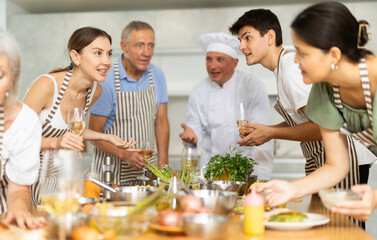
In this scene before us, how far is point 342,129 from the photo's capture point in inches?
80.3

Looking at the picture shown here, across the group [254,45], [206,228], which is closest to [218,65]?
[254,45]

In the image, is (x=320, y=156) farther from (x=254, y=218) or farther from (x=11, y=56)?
(x=11, y=56)

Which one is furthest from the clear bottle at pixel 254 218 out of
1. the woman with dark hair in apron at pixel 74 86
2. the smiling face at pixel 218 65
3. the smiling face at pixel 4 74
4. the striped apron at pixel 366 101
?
the smiling face at pixel 218 65

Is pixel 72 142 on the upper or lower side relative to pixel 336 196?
upper

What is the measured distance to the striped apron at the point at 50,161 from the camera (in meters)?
1.43

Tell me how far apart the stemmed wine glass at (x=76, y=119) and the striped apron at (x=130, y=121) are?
129 centimetres

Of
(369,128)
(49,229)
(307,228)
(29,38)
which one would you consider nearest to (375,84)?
(369,128)

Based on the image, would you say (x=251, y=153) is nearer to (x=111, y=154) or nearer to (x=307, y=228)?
(x=111, y=154)

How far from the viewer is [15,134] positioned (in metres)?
1.91

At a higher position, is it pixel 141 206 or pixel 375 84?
pixel 375 84

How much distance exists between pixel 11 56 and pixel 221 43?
101 inches

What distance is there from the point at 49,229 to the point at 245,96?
2957mm

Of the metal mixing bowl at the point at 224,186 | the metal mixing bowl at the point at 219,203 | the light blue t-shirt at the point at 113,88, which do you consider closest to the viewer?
the metal mixing bowl at the point at 219,203

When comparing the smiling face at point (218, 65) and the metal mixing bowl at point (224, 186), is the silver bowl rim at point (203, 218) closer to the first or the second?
the metal mixing bowl at point (224, 186)
